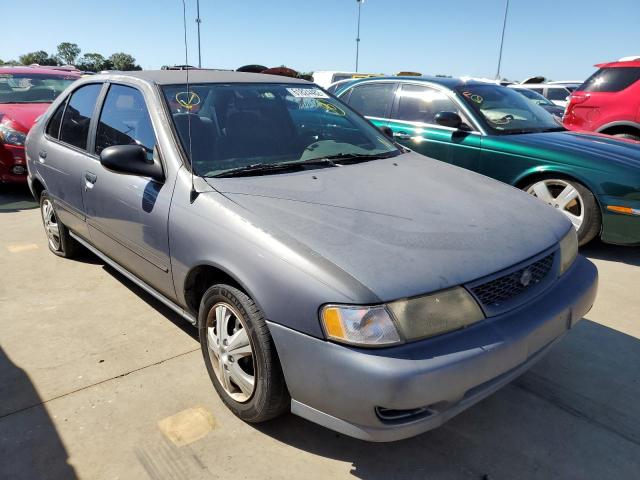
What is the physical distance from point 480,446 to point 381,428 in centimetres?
67

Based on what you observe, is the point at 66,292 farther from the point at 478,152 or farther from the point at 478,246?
the point at 478,152

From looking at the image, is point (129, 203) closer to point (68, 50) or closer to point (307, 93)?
point (307, 93)

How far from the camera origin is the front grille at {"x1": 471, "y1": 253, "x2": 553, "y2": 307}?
6.51ft

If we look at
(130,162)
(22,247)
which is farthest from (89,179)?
(22,247)

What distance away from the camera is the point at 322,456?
217 centimetres

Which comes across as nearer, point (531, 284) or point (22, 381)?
point (531, 284)

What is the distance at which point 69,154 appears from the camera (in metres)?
3.56

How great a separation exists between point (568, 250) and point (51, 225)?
157 inches

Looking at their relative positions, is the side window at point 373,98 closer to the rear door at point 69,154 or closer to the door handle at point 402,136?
the door handle at point 402,136

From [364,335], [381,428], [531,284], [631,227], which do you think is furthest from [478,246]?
[631,227]

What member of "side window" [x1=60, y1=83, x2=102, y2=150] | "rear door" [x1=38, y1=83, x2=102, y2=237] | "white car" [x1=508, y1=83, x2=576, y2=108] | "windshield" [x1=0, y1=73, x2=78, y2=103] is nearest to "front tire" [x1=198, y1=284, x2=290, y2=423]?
"rear door" [x1=38, y1=83, x2=102, y2=237]

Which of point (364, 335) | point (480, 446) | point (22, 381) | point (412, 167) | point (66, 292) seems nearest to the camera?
point (364, 335)

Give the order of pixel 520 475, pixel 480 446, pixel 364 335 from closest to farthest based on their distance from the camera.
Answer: pixel 364 335 < pixel 520 475 < pixel 480 446

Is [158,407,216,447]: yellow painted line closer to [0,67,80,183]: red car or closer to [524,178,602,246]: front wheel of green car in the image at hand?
[524,178,602,246]: front wheel of green car
